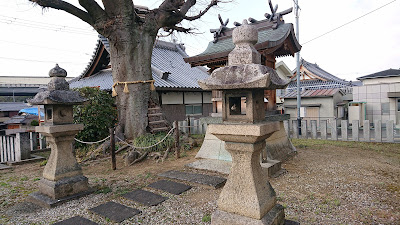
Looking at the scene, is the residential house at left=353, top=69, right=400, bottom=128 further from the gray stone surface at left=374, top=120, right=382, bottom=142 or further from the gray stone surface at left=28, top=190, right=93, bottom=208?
the gray stone surface at left=28, top=190, right=93, bottom=208

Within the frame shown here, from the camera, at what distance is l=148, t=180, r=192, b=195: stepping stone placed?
4.97 metres

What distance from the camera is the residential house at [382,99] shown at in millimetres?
13875

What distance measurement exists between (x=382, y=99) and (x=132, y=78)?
14.7 meters

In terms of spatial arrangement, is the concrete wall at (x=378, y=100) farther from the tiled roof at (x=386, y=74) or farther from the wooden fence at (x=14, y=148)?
the wooden fence at (x=14, y=148)

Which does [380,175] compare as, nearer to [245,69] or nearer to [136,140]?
[245,69]

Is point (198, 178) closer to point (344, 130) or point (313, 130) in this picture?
point (313, 130)

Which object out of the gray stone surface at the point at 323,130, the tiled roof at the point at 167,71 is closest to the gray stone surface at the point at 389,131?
the gray stone surface at the point at 323,130

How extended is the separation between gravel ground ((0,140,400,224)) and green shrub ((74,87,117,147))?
1.86m

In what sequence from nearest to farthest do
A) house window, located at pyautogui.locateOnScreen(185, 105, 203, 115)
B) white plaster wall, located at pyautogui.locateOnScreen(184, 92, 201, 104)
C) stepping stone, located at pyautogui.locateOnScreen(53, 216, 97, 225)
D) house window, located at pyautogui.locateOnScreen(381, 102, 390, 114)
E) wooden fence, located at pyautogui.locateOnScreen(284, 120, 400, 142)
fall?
stepping stone, located at pyautogui.locateOnScreen(53, 216, 97, 225) → wooden fence, located at pyautogui.locateOnScreen(284, 120, 400, 142) → house window, located at pyautogui.locateOnScreen(381, 102, 390, 114) → white plaster wall, located at pyautogui.locateOnScreen(184, 92, 201, 104) → house window, located at pyautogui.locateOnScreen(185, 105, 203, 115)

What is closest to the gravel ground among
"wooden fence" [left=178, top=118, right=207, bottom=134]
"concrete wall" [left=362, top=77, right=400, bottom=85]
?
"wooden fence" [left=178, top=118, right=207, bottom=134]

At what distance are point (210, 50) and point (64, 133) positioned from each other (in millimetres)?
5612

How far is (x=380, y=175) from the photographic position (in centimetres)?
559

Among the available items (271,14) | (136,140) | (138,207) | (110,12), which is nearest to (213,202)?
(138,207)

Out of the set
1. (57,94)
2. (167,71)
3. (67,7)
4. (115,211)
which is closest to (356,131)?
(115,211)
